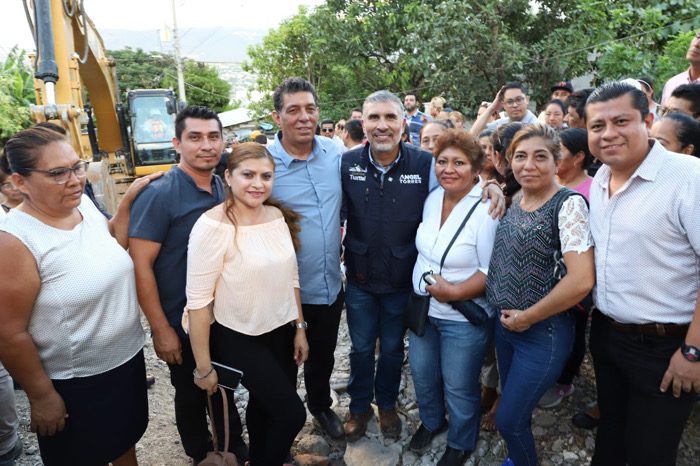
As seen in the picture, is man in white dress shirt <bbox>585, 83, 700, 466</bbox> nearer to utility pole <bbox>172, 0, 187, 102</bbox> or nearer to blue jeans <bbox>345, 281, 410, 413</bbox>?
blue jeans <bbox>345, 281, 410, 413</bbox>

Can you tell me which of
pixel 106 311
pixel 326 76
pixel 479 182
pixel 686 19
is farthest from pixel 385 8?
pixel 106 311

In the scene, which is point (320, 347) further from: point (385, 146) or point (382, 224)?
point (385, 146)

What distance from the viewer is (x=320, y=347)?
324 cm

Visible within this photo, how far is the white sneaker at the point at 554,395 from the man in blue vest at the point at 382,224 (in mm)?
1131

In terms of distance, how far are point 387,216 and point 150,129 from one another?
10.9 metres

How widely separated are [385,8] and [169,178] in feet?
47.6

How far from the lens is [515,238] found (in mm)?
2361

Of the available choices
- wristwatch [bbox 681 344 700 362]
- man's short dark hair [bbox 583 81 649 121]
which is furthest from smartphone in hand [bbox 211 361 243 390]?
man's short dark hair [bbox 583 81 649 121]

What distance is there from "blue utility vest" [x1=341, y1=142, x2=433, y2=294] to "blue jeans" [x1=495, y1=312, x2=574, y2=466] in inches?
32.9

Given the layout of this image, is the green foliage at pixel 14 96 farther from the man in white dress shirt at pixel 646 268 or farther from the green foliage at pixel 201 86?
the man in white dress shirt at pixel 646 268

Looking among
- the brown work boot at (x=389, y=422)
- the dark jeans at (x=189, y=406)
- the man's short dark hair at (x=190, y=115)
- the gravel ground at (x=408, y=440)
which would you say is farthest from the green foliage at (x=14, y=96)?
the brown work boot at (x=389, y=422)

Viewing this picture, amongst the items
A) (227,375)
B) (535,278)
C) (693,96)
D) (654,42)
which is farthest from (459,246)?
(654,42)

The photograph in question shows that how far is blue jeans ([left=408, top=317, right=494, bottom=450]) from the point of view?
2.70 m

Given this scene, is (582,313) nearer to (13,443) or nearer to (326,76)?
(13,443)
